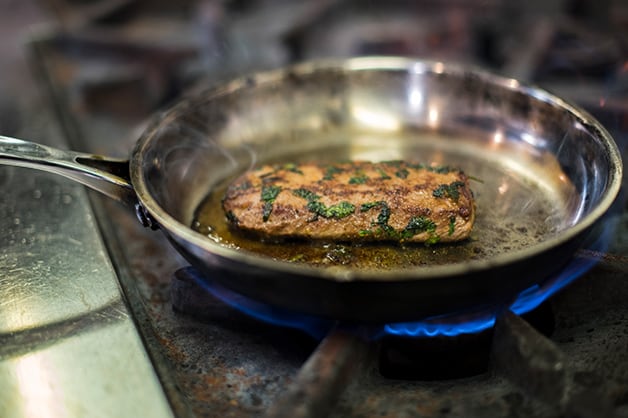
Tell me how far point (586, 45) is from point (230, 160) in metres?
2.10

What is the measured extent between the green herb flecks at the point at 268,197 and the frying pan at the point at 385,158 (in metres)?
0.11

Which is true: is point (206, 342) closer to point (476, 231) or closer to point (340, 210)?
point (340, 210)

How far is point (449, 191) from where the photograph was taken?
1872mm

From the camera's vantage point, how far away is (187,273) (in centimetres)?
178

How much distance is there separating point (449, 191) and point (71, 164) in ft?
3.82

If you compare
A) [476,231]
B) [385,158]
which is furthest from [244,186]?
[476,231]

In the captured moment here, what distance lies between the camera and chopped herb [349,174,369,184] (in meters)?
1.97

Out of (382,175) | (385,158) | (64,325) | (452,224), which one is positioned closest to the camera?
(64,325)

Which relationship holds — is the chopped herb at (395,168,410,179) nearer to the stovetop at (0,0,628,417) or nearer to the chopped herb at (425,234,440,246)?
the chopped herb at (425,234,440,246)

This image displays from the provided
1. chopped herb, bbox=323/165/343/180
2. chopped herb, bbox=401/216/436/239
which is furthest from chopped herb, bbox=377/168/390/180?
chopped herb, bbox=401/216/436/239

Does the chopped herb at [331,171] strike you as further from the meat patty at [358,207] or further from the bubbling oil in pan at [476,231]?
the bubbling oil in pan at [476,231]

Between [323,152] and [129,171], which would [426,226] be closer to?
[323,152]

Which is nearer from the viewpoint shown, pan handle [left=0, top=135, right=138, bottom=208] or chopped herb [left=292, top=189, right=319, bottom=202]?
pan handle [left=0, top=135, right=138, bottom=208]

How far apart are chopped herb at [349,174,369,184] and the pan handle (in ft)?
2.36
